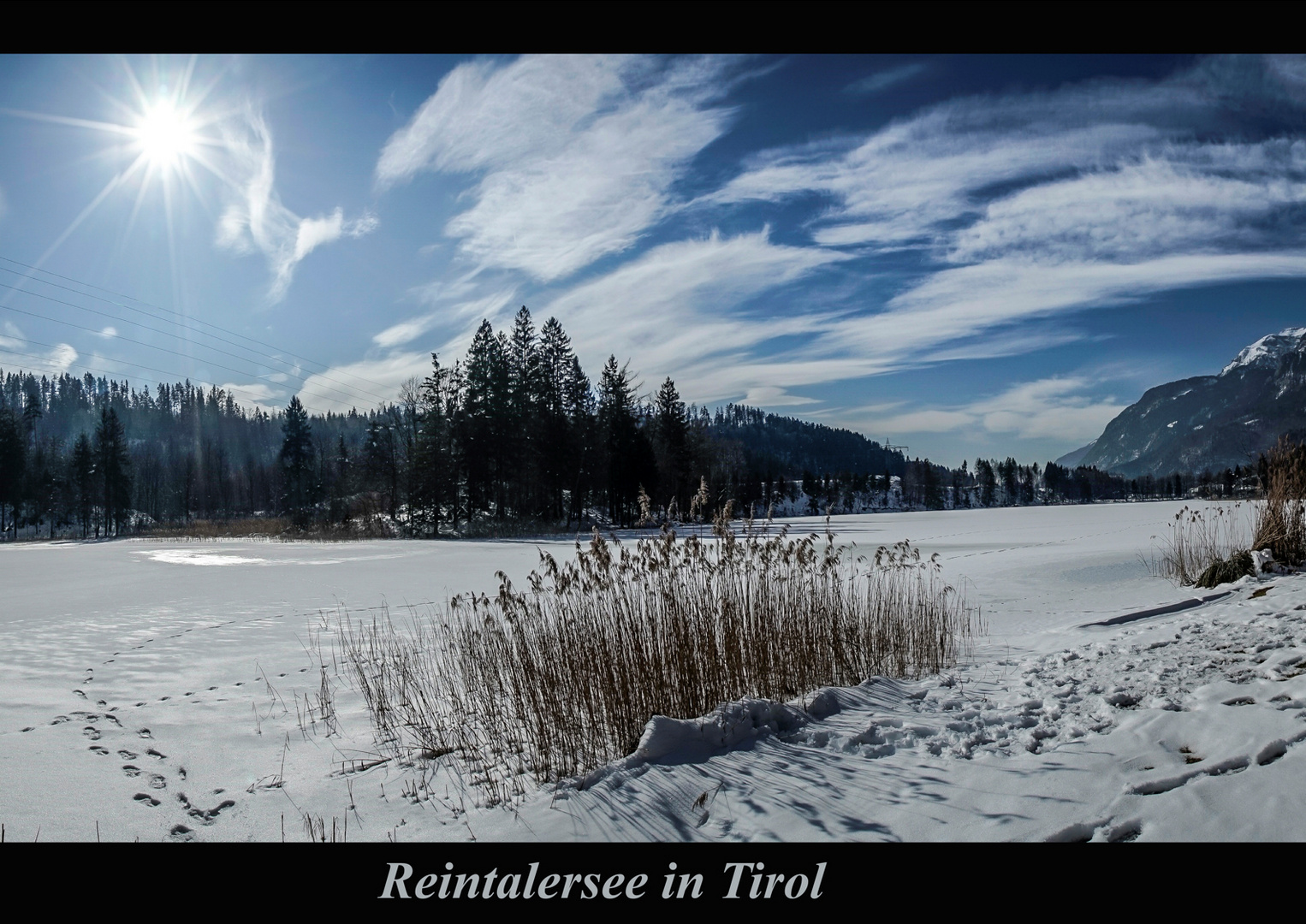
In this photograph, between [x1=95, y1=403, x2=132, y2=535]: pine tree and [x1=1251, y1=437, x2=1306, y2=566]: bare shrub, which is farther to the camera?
[x1=95, y1=403, x2=132, y2=535]: pine tree

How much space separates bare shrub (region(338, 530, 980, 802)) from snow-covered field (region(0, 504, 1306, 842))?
48 cm

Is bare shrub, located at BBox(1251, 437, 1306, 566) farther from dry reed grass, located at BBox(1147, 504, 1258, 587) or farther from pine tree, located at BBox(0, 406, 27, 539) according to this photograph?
pine tree, located at BBox(0, 406, 27, 539)

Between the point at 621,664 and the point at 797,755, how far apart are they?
1708 mm

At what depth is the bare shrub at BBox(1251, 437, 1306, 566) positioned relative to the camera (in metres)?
10.0

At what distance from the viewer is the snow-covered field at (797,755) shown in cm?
293

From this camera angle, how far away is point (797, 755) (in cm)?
400

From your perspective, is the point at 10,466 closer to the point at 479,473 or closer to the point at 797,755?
the point at 479,473

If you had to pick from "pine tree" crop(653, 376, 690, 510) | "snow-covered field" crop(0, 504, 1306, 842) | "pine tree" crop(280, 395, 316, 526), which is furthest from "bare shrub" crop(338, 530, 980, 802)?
"pine tree" crop(280, 395, 316, 526)

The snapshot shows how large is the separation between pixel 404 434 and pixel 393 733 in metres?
56.5

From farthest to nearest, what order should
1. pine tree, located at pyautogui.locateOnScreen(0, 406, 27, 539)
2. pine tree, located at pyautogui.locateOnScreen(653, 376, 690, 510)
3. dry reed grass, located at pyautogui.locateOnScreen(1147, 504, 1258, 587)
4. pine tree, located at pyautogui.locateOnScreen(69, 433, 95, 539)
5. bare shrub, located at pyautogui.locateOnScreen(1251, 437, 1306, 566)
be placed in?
pine tree, located at pyautogui.locateOnScreen(69, 433, 95, 539)
pine tree, located at pyautogui.locateOnScreen(0, 406, 27, 539)
pine tree, located at pyautogui.locateOnScreen(653, 376, 690, 510)
dry reed grass, located at pyautogui.locateOnScreen(1147, 504, 1258, 587)
bare shrub, located at pyautogui.locateOnScreen(1251, 437, 1306, 566)

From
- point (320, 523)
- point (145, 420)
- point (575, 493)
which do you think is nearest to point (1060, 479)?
point (575, 493)
